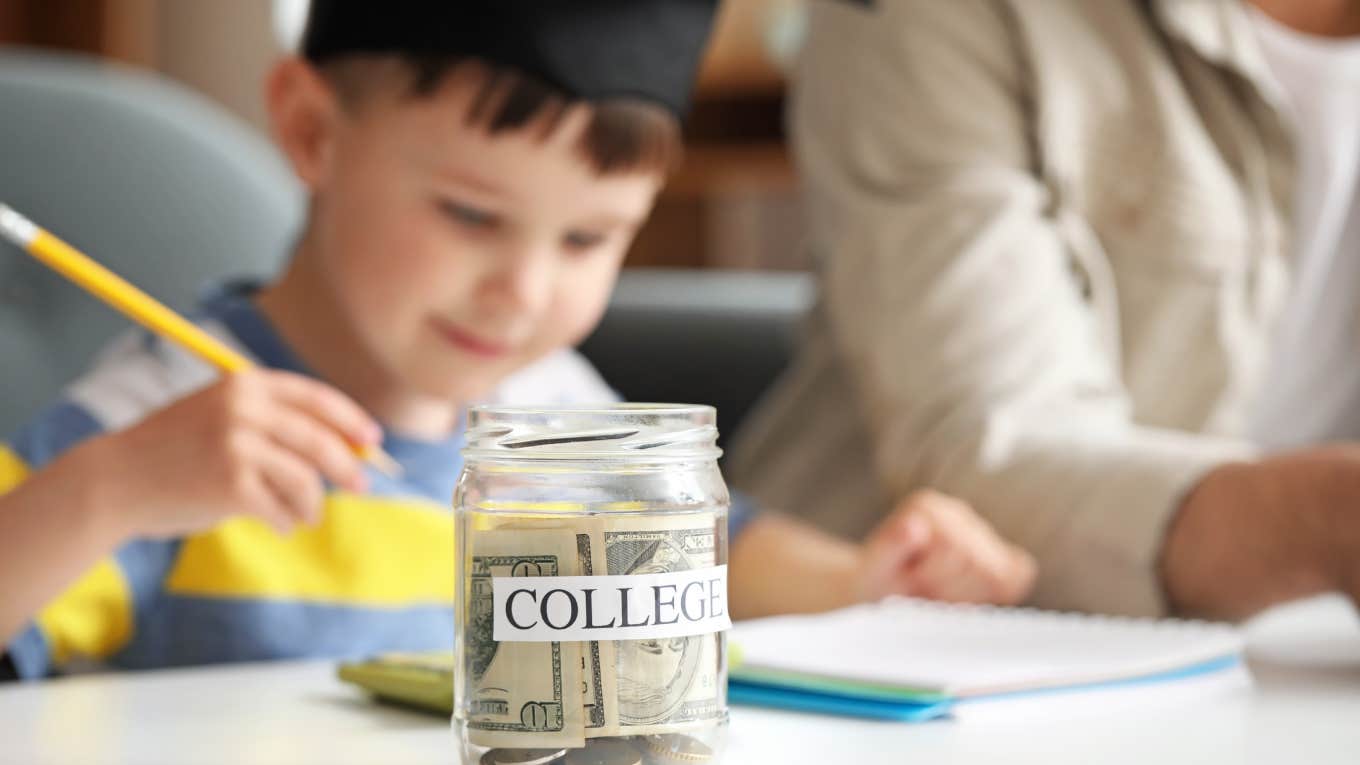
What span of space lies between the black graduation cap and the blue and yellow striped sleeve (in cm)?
31

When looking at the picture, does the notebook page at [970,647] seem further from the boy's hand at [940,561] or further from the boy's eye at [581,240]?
the boy's eye at [581,240]

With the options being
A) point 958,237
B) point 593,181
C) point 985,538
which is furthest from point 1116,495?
point 593,181

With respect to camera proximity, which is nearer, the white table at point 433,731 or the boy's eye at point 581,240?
the white table at point 433,731

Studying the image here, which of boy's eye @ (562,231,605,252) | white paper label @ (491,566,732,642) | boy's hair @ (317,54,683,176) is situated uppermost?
boy's hair @ (317,54,683,176)

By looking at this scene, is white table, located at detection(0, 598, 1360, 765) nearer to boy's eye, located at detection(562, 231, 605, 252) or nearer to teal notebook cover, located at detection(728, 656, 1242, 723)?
teal notebook cover, located at detection(728, 656, 1242, 723)

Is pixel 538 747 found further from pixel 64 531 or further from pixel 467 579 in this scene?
pixel 64 531

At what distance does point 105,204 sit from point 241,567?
67 centimetres

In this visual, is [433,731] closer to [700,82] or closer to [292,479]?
[292,479]

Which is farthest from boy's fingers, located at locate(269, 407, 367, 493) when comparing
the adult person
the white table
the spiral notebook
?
the adult person

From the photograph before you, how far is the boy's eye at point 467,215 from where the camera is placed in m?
0.98

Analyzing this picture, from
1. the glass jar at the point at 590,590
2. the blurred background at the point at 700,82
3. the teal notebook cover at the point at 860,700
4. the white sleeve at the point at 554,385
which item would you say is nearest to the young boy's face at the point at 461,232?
the white sleeve at the point at 554,385

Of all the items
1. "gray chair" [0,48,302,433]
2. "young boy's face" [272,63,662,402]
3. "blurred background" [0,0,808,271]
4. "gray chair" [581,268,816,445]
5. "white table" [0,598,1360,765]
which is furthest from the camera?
"blurred background" [0,0,808,271]

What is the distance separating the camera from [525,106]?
3.20 feet

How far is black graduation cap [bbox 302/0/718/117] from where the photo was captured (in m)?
0.98
